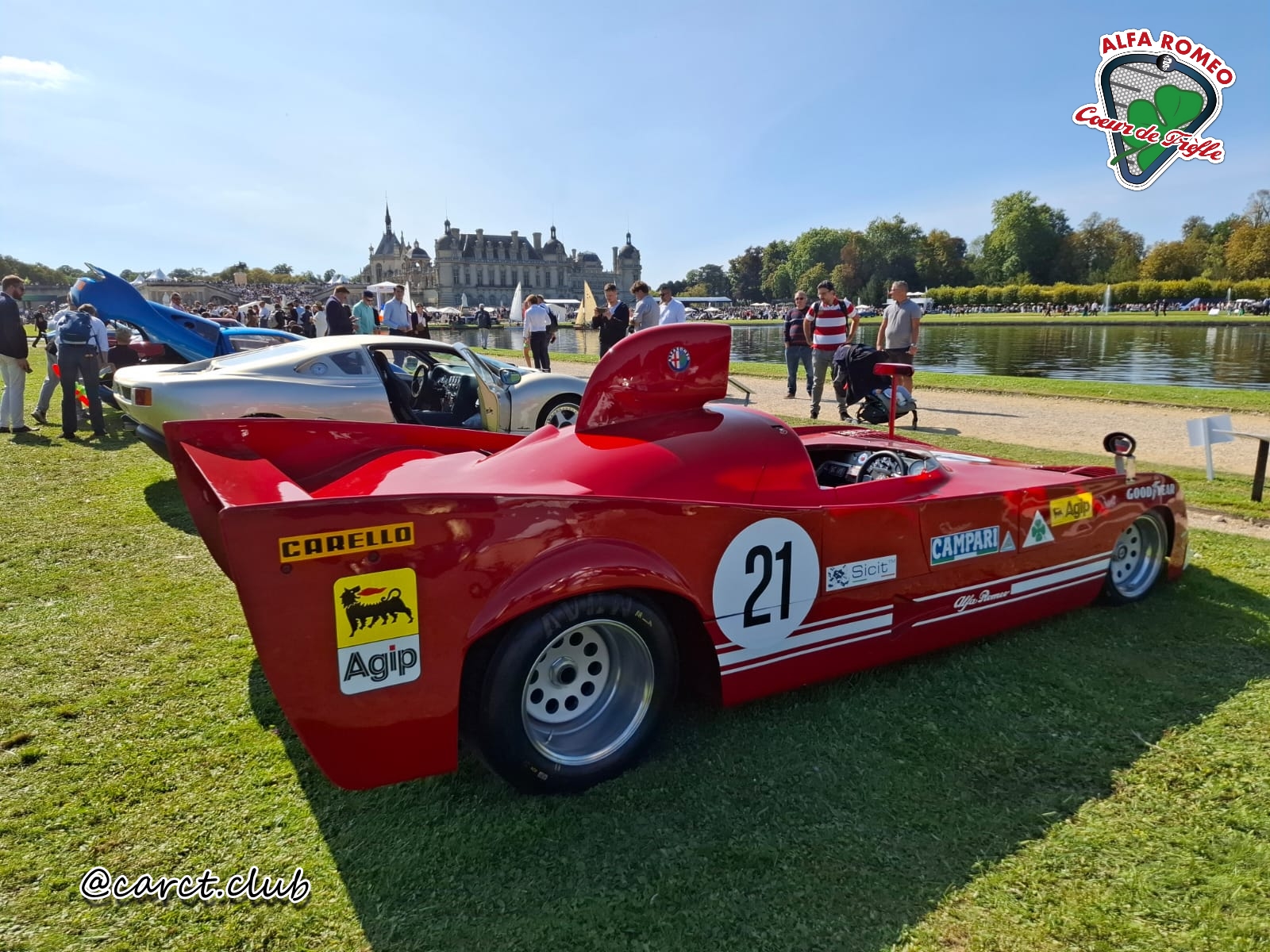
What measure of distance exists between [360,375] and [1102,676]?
20.0 ft

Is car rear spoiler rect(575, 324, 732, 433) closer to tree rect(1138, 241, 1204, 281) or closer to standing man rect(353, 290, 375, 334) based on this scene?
standing man rect(353, 290, 375, 334)

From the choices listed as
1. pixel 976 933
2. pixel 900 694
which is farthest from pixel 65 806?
pixel 900 694

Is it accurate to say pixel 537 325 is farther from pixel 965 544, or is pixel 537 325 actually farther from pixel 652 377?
pixel 965 544

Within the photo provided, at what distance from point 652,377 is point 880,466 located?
60.7 inches

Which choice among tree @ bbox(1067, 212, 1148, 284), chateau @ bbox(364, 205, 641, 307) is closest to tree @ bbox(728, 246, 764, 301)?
chateau @ bbox(364, 205, 641, 307)

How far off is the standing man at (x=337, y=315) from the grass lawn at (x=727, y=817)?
9.62 m

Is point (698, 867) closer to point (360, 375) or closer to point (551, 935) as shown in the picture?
point (551, 935)

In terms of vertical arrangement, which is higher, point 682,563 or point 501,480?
point 501,480

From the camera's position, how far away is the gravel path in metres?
8.33

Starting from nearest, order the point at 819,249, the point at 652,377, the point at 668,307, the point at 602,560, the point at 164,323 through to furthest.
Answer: the point at 602,560 → the point at 652,377 → the point at 164,323 → the point at 668,307 → the point at 819,249

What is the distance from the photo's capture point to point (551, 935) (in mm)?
1984

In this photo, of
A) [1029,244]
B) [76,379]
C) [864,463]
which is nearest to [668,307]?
[864,463]

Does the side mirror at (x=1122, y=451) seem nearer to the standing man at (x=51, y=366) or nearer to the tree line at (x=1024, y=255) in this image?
the standing man at (x=51, y=366)

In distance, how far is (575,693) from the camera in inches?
105
